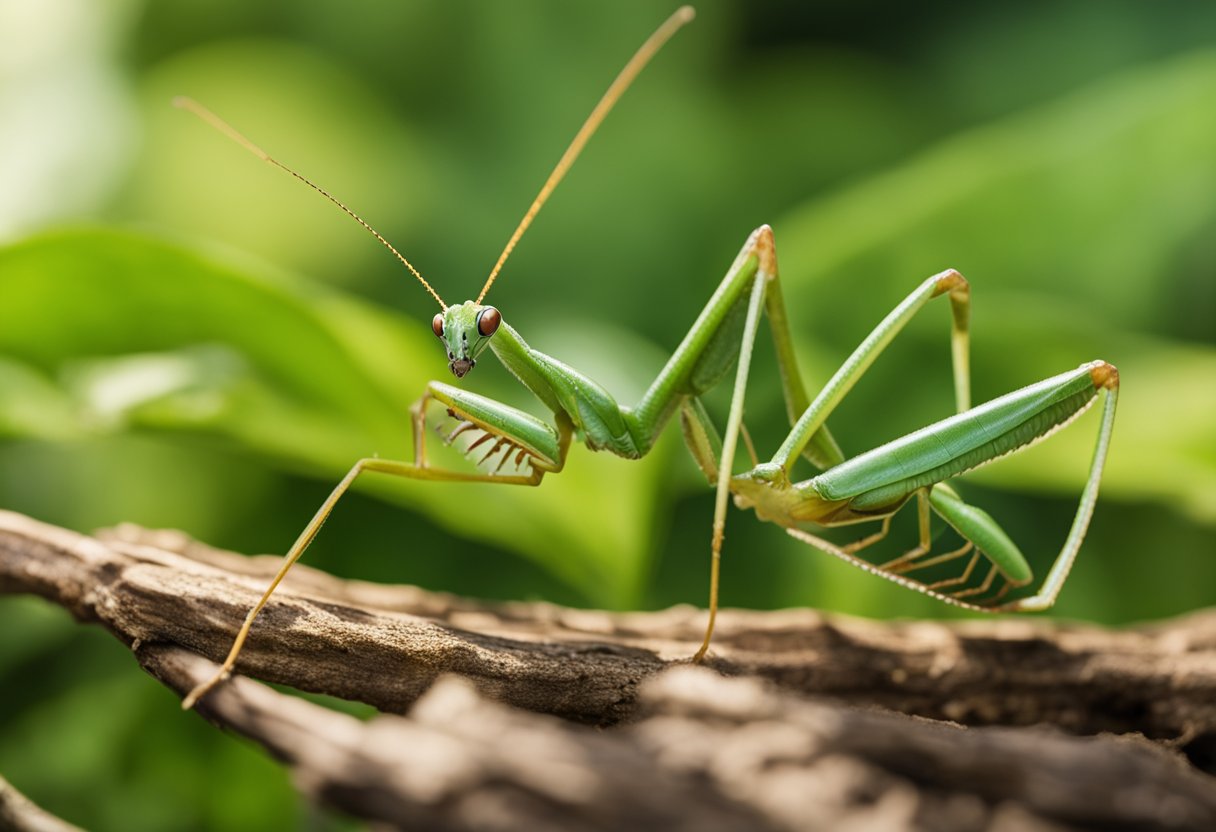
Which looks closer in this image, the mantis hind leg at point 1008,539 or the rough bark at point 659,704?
the rough bark at point 659,704

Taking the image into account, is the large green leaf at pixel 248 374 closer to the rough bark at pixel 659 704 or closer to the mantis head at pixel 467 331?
the rough bark at pixel 659 704

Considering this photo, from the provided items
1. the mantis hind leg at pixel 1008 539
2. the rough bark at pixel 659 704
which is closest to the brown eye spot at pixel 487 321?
the rough bark at pixel 659 704

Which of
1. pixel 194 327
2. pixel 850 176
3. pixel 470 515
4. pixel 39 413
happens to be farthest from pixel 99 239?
pixel 850 176

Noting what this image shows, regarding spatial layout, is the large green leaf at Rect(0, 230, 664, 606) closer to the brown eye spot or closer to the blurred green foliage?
the blurred green foliage

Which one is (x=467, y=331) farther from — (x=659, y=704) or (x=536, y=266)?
(x=536, y=266)

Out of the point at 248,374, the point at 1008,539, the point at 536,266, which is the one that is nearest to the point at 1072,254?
the point at 1008,539

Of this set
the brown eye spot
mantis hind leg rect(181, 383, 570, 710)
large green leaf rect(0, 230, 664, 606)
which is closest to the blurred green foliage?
large green leaf rect(0, 230, 664, 606)

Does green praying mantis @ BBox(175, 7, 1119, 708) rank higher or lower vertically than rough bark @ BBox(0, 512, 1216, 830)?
higher
